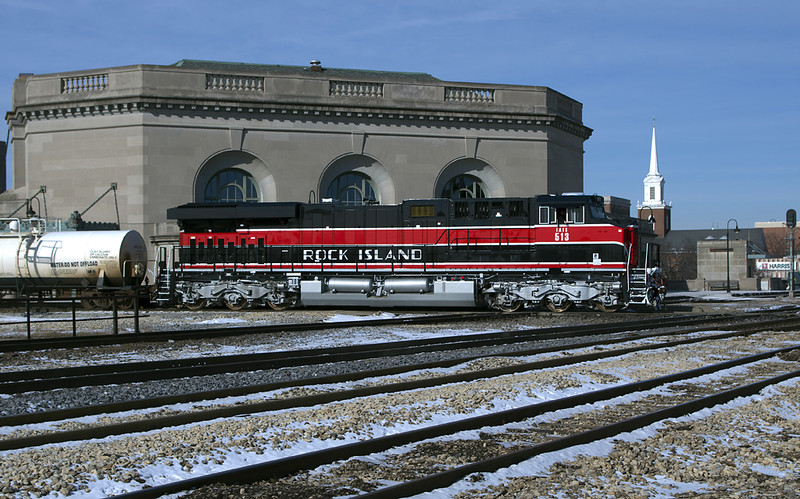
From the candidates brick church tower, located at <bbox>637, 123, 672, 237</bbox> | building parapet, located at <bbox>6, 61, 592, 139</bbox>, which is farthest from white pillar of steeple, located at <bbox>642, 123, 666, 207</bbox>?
building parapet, located at <bbox>6, 61, 592, 139</bbox>

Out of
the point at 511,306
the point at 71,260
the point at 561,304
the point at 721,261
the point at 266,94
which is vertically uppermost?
the point at 266,94

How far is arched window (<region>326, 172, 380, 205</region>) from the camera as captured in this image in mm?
35406

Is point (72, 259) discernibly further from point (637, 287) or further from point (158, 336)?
point (637, 287)

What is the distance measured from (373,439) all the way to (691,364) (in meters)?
7.34

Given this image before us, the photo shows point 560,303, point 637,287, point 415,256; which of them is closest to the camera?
point 637,287

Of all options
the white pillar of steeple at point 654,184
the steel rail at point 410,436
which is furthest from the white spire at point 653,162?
the steel rail at point 410,436

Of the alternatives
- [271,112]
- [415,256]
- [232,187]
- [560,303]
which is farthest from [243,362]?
[271,112]

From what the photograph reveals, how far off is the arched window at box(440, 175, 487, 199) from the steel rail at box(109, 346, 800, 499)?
2563cm

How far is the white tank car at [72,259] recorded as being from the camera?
2645cm

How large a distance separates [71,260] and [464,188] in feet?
60.3

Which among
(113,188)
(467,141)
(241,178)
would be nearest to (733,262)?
(467,141)

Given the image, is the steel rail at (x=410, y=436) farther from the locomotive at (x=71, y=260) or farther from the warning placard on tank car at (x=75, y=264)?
the warning placard on tank car at (x=75, y=264)

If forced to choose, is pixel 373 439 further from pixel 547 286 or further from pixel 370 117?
pixel 370 117

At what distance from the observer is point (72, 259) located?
87.3 ft
